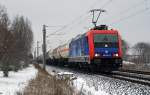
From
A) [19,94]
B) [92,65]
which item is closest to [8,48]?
[92,65]

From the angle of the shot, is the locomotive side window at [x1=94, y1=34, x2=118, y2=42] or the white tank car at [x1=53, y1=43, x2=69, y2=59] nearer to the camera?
the locomotive side window at [x1=94, y1=34, x2=118, y2=42]

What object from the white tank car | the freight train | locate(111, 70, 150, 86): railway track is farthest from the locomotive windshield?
the white tank car

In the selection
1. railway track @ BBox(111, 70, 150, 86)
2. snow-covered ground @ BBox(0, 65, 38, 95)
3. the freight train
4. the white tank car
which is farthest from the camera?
the white tank car

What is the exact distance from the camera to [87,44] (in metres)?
31.7

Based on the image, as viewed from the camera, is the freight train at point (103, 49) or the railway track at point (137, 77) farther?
the freight train at point (103, 49)

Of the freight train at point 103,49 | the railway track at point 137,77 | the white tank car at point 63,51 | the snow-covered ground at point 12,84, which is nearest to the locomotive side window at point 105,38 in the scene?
the freight train at point 103,49

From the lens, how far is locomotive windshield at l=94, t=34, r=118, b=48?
31.4m

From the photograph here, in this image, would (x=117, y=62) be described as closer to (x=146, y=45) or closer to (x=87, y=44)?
(x=87, y=44)

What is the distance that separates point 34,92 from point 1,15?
14345 millimetres

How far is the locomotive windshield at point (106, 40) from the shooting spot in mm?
31406

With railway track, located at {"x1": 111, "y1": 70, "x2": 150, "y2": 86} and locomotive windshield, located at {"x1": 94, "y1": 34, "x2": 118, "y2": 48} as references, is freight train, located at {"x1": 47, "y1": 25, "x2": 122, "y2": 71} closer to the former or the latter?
locomotive windshield, located at {"x1": 94, "y1": 34, "x2": 118, "y2": 48}

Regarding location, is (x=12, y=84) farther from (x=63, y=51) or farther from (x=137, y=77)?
(x=63, y=51)

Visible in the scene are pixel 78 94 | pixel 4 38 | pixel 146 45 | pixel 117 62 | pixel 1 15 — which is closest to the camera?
pixel 78 94

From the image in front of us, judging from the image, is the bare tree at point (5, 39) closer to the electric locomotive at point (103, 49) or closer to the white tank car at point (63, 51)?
the electric locomotive at point (103, 49)
